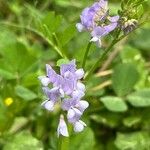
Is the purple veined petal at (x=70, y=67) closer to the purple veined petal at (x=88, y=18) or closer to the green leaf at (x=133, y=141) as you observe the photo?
the purple veined petal at (x=88, y=18)

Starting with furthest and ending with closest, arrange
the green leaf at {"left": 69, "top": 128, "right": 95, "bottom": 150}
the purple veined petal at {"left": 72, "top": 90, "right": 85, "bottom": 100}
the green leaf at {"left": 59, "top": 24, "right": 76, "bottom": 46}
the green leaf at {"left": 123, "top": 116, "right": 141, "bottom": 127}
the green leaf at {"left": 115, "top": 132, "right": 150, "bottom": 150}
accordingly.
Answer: the green leaf at {"left": 123, "top": 116, "right": 141, "bottom": 127}, the green leaf at {"left": 115, "top": 132, "right": 150, "bottom": 150}, the green leaf at {"left": 69, "top": 128, "right": 95, "bottom": 150}, the green leaf at {"left": 59, "top": 24, "right": 76, "bottom": 46}, the purple veined petal at {"left": 72, "top": 90, "right": 85, "bottom": 100}

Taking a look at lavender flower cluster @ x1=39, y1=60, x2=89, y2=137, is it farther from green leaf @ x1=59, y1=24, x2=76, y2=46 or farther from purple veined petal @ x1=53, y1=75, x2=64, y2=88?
green leaf @ x1=59, y1=24, x2=76, y2=46

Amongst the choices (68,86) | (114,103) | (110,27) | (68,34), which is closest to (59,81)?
(68,86)

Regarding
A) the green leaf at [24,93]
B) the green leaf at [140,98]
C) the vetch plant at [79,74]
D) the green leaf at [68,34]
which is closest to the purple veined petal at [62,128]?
the vetch plant at [79,74]

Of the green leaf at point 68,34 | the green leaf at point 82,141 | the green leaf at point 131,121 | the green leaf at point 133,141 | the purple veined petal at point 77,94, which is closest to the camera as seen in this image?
the purple veined petal at point 77,94

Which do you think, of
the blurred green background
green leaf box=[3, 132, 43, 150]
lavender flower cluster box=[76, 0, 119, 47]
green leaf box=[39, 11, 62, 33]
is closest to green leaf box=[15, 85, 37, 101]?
the blurred green background

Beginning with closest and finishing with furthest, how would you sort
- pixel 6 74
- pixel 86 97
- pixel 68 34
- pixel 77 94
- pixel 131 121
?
pixel 77 94 → pixel 68 34 → pixel 86 97 → pixel 6 74 → pixel 131 121

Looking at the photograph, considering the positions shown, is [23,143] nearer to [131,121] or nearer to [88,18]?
[131,121]
